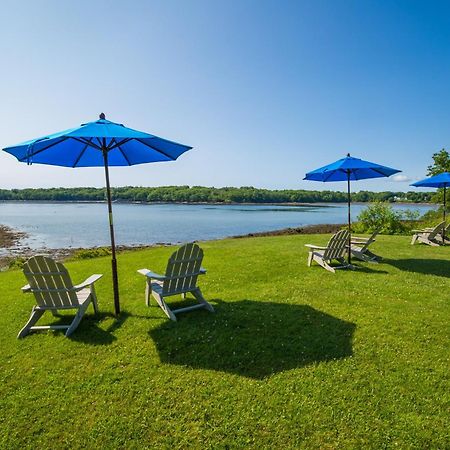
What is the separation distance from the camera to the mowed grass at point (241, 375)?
9.43 feet

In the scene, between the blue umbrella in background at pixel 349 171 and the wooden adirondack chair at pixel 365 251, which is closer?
the blue umbrella in background at pixel 349 171

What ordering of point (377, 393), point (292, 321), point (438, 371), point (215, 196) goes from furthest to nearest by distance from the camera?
point (215, 196) < point (292, 321) < point (438, 371) < point (377, 393)

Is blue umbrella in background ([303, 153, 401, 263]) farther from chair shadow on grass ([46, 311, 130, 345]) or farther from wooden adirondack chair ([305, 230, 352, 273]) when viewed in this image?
chair shadow on grass ([46, 311, 130, 345])

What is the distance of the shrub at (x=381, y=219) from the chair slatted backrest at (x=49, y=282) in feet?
60.9

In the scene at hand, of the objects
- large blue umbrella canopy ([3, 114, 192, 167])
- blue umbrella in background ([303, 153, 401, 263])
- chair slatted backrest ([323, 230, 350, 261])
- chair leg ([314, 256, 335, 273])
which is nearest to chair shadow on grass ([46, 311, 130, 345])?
large blue umbrella canopy ([3, 114, 192, 167])

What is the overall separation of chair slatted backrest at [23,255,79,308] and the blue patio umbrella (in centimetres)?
77

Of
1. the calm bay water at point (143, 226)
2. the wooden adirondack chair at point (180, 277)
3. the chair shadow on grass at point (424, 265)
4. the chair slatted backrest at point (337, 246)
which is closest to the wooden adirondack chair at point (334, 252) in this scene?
the chair slatted backrest at point (337, 246)

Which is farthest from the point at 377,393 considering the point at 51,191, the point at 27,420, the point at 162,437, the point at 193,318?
the point at 51,191

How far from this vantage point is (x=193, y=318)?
5.22 metres

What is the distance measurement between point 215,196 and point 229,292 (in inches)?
4632

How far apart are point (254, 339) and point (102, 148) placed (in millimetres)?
3679

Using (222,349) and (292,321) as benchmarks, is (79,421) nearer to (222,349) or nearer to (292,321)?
(222,349)

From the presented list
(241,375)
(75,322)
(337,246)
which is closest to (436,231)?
(337,246)

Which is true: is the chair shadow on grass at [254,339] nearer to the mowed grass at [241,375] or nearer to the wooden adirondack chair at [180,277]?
the mowed grass at [241,375]
